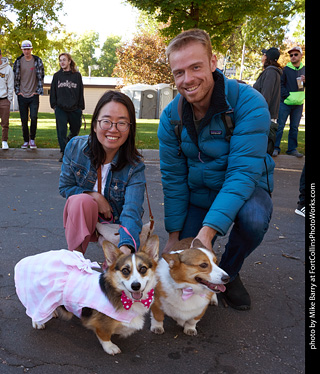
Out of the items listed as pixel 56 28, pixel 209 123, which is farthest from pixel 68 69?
pixel 56 28

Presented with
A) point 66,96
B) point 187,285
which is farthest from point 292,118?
point 187,285

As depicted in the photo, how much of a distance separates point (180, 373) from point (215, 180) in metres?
1.47

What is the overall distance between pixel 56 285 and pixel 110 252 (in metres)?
0.43

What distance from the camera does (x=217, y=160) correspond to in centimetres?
302

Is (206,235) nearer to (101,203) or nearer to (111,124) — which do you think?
(101,203)

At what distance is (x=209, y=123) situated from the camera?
2963 millimetres

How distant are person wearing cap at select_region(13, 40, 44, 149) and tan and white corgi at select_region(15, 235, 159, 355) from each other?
6872 mm

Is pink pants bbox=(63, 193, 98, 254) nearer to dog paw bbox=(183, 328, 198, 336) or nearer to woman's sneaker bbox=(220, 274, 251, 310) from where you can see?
dog paw bbox=(183, 328, 198, 336)

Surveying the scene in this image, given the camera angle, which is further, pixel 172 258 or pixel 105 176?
pixel 105 176

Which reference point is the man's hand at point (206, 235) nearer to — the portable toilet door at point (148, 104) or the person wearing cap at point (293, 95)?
the person wearing cap at point (293, 95)

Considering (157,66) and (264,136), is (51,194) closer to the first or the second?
(264,136)

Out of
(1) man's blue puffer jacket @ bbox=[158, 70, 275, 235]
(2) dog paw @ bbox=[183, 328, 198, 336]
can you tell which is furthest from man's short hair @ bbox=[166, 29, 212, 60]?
(2) dog paw @ bbox=[183, 328, 198, 336]

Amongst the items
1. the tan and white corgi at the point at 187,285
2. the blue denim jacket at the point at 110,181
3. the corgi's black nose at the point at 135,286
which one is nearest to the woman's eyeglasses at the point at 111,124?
the blue denim jacket at the point at 110,181

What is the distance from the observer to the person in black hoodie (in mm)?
8398
